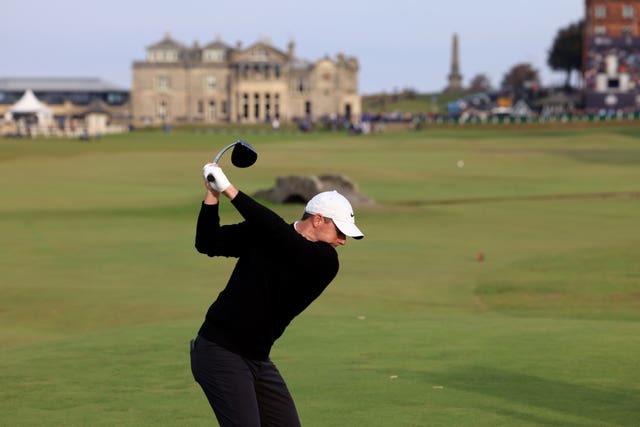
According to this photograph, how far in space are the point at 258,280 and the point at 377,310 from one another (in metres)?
14.3

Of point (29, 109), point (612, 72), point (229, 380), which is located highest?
point (612, 72)

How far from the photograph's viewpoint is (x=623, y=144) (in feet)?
349

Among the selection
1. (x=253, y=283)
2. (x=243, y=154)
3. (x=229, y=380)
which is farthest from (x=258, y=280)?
(x=243, y=154)

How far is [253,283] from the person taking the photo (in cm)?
929

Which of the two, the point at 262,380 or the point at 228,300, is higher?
the point at 228,300

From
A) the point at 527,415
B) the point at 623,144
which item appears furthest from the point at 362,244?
the point at 623,144

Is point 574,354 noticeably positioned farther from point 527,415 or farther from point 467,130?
point 467,130

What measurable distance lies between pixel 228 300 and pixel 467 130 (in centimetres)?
13497

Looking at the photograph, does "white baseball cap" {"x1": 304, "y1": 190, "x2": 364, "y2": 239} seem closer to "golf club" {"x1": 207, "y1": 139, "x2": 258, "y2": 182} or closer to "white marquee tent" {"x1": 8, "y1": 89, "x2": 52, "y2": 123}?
"golf club" {"x1": 207, "y1": 139, "x2": 258, "y2": 182}

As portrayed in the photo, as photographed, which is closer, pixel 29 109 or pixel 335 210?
pixel 335 210

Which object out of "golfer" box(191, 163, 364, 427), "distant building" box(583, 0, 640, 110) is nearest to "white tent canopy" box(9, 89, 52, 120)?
"distant building" box(583, 0, 640, 110)

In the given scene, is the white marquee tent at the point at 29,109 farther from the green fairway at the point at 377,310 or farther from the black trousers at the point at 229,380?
the black trousers at the point at 229,380

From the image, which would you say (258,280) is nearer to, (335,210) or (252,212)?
(252,212)

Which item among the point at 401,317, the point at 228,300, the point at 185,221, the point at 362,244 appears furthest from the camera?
the point at 185,221
